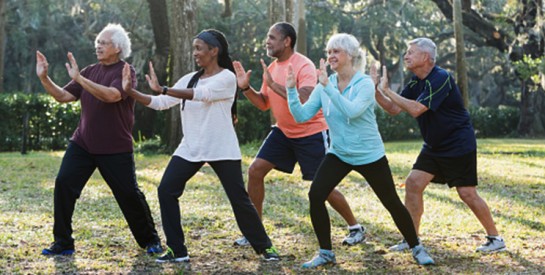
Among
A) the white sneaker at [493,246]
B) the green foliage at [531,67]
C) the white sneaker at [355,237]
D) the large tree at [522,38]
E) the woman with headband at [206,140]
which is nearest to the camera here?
the woman with headband at [206,140]

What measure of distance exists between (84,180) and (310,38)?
41159 millimetres

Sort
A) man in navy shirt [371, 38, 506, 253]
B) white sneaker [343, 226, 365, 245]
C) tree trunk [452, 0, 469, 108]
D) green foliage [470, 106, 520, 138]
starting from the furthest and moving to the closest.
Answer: green foliage [470, 106, 520, 138] < tree trunk [452, 0, 469, 108] < white sneaker [343, 226, 365, 245] < man in navy shirt [371, 38, 506, 253]

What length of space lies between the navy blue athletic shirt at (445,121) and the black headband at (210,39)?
162 centimetres

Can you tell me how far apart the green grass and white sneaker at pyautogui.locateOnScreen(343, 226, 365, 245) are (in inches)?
4.7

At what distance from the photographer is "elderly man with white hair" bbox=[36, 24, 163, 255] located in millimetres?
7309

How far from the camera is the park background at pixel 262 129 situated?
784 centimetres

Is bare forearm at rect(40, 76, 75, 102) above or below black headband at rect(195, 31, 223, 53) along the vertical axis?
below

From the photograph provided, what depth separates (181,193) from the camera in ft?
23.5

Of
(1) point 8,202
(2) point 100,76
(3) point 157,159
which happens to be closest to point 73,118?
(3) point 157,159

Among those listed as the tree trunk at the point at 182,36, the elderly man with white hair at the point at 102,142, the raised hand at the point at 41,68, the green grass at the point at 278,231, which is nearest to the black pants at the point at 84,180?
the elderly man with white hair at the point at 102,142

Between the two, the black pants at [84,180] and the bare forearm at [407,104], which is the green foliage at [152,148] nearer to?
the black pants at [84,180]

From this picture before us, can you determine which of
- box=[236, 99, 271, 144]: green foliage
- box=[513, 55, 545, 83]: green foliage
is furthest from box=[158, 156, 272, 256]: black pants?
box=[513, 55, 545, 83]: green foliage

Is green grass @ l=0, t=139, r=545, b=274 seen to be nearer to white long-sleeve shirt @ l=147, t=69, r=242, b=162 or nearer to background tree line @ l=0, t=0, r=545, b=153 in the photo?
white long-sleeve shirt @ l=147, t=69, r=242, b=162

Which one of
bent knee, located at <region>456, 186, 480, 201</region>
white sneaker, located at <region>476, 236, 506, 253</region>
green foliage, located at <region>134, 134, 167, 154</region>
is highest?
bent knee, located at <region>456, 186, 480, 201</region>
